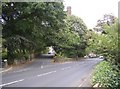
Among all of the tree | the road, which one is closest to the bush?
the road

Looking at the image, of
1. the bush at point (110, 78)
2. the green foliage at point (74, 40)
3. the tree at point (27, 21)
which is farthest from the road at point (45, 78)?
the green foliage at point (74, 40)

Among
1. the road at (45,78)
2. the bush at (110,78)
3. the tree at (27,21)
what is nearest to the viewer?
the bush at (110,78)

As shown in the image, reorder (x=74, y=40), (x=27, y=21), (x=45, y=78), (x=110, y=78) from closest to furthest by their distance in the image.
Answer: (x=110, y=78) → (x=45, y=78) → (x=27, y=21) → (x=74, y=40)

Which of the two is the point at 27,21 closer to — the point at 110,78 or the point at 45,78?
the point at 45,78

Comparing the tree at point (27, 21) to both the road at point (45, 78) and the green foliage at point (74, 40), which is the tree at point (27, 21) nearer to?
the road at point (45, 78)

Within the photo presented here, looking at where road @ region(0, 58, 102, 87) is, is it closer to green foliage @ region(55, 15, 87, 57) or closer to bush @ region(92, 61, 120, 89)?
bush @ region(92, 61, 120, 89)

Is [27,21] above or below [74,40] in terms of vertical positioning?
above

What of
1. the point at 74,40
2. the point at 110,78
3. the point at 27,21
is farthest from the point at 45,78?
the point at 74,40

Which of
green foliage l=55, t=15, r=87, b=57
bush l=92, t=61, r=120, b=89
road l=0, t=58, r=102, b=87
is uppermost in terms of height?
green foliage l=55, t=15, r=87, b=57

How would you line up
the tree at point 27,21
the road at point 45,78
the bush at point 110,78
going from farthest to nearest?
the tree at point 27,21
the road at point 45,78
the bush at point 110,78

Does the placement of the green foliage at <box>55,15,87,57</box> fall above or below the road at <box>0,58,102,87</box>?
above

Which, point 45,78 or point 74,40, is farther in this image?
point 74,40

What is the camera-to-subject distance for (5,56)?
38.9m

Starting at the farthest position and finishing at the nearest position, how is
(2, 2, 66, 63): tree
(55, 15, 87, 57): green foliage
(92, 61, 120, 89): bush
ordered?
1. (55, 15, 87, 57): green foliage
2. (2, 2, 66, 63): tree
3. (92, 61, 120, 89): bush
